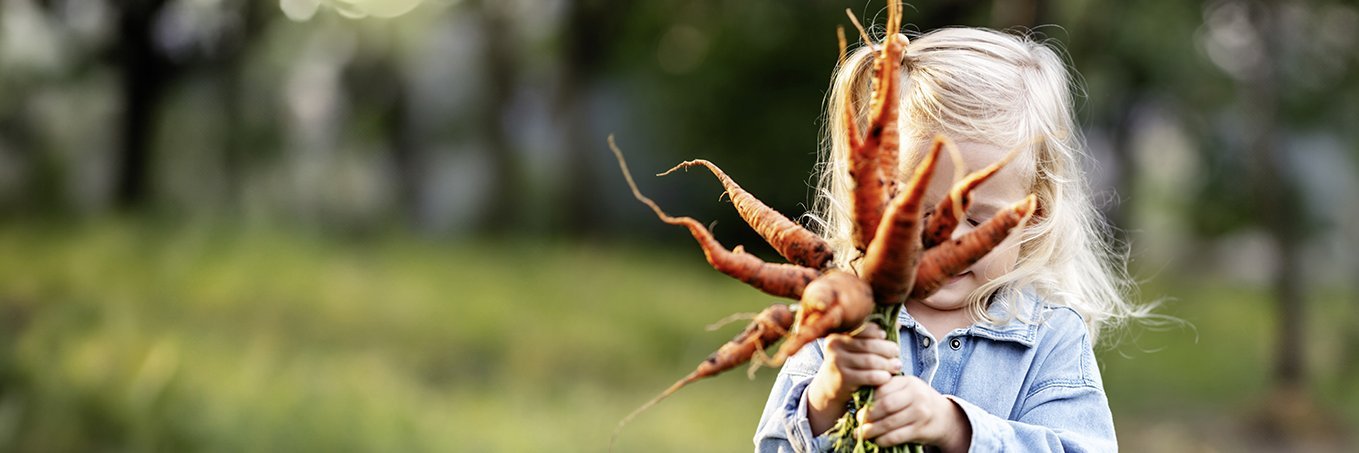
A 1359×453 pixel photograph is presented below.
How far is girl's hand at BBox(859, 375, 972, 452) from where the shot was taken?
160 cm

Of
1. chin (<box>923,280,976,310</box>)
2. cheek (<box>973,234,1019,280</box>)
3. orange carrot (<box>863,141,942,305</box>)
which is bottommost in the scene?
chin (<box>923,280,976,310</box>)

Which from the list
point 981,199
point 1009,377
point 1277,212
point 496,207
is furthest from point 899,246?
point 496,207

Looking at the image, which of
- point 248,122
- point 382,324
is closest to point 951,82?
point 382,324

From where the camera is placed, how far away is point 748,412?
7.95 m

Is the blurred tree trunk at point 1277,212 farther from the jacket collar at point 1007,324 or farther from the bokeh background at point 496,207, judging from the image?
the jacket collar at point 1007,324

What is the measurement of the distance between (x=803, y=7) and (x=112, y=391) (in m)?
6.83

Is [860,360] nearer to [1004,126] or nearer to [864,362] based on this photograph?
[864,362]

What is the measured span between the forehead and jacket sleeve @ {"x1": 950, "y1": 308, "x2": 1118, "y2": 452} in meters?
0.26

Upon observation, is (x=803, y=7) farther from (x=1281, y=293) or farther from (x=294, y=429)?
(x=294, y=429)

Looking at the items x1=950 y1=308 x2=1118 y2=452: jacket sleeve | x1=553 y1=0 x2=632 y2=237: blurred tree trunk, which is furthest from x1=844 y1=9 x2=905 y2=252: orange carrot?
x1=553 y1=0 x2=632 y2=237: blurred tree trunk

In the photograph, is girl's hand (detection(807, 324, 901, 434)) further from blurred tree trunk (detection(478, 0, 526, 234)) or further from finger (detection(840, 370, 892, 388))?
blurred tree trunk (detection(478, 0, 526, 234))

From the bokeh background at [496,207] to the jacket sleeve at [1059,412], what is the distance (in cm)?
94

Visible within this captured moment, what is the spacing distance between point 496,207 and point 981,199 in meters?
11.6

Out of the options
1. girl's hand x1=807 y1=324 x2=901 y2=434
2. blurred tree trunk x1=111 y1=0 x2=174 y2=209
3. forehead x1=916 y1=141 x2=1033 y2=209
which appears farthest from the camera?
blurred tree trunk x1=111 y1=0 x2=174 y2=209
